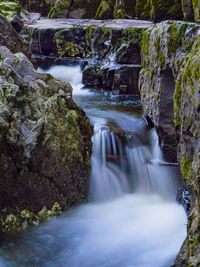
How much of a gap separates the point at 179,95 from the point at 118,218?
258 centimetres

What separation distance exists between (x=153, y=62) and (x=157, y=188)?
3083 millimetres

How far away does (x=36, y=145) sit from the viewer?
5.00 metres

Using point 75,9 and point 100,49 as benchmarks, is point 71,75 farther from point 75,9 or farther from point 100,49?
point 75,9

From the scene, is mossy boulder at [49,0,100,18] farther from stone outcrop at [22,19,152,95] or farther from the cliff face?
the cliff face

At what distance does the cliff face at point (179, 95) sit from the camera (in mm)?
3082

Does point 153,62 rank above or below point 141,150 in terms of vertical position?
above

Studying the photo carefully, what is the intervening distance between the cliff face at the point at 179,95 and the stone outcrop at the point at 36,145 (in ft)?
6.83

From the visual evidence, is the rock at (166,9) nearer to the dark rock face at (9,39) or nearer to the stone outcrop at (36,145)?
the dark rock face at (9,39)

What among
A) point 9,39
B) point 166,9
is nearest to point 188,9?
point 166,9

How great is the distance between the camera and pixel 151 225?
5188mm

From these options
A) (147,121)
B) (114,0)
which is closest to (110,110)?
(147,121)

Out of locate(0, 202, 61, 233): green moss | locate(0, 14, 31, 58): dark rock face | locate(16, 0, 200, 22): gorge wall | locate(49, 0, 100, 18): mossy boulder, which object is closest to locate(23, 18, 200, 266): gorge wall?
locate(16, 0, 200, 22): gorge wall

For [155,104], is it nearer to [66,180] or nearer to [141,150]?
[141,150]

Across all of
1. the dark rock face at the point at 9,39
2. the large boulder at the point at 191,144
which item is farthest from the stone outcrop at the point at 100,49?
the large boulder at the point at 191,144
